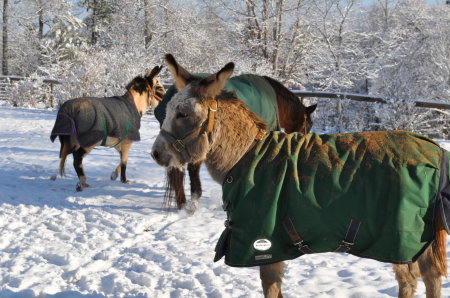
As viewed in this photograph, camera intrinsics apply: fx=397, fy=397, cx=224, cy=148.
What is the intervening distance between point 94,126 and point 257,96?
9.99 feet

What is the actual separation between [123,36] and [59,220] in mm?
25430

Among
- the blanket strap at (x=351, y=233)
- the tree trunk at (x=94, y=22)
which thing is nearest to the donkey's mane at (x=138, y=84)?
the blanket strap at (x=351, y=233)

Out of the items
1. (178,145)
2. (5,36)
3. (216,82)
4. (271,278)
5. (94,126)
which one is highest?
(5,36)

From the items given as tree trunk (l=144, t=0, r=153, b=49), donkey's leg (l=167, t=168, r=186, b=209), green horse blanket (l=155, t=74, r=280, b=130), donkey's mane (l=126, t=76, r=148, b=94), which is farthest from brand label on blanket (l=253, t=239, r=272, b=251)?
tree trunk (l=144, t=0, r=153, b=49)

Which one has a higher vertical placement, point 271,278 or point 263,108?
point 263,108

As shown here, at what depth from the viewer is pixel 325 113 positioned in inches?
694

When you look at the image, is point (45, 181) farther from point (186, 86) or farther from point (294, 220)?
point (294, 220)

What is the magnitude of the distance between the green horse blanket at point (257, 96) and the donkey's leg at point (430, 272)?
74.8 inches

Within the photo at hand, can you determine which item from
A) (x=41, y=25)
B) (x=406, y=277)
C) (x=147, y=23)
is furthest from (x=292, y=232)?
(x=41, y=25)

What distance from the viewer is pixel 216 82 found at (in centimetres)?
264

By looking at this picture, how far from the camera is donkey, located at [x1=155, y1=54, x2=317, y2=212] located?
4250 millimetres

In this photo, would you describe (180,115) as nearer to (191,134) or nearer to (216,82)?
(191,134)

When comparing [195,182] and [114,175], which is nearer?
[195,182]

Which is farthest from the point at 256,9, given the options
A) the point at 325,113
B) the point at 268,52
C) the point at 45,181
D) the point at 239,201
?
the point at 239,201
